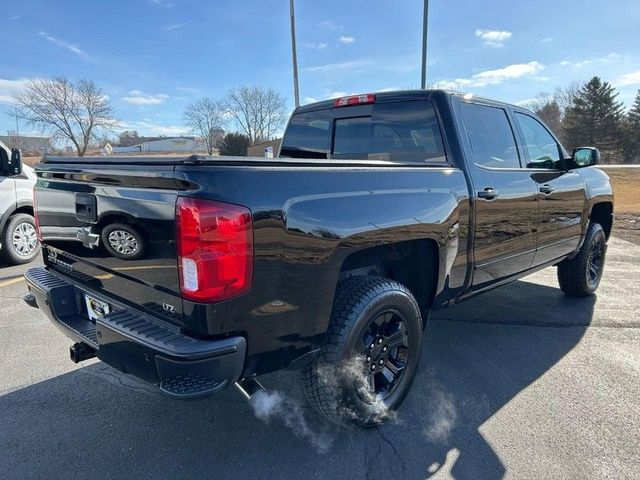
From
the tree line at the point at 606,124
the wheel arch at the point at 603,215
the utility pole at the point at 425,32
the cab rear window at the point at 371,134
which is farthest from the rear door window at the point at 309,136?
the tree line at the point at 606,124

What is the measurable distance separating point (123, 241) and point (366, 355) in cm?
141

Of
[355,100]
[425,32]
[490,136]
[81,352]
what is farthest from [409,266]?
[425,32]

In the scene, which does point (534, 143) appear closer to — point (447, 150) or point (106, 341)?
point (447, 150)

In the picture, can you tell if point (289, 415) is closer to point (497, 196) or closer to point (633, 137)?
point (497, 196)

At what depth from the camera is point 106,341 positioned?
6.97 feet

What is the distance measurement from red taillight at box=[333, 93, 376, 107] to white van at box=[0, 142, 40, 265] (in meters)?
4.75

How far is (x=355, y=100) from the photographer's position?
3.63 meters

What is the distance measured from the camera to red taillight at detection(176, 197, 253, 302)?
5.99 feet

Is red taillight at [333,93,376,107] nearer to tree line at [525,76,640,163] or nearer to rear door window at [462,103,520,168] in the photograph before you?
rear door window at [462,103,520,168]

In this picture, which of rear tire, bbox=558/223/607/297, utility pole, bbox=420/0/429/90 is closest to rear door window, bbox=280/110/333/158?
rear tire, bbox=558/223/607/297

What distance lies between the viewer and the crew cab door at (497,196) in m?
3.21

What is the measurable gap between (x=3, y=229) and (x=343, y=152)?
5204mm

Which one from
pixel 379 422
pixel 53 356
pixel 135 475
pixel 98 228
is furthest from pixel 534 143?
pixel 53 356

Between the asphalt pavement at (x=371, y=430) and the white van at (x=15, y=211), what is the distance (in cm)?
291
